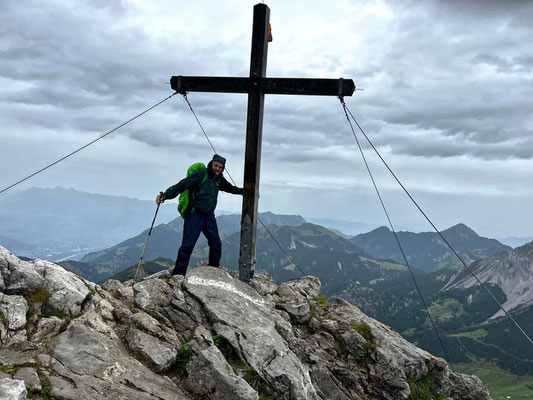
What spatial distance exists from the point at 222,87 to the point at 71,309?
920 cm

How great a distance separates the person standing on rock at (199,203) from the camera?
1341cm

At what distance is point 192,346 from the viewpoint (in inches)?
377

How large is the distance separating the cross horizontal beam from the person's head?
2.67 meters

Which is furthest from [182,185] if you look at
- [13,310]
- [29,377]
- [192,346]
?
[29,377]

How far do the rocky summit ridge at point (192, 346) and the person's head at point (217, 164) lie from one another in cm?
367

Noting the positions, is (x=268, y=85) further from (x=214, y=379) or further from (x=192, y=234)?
(x=214, y=379)

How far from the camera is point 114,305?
1076 centimetres

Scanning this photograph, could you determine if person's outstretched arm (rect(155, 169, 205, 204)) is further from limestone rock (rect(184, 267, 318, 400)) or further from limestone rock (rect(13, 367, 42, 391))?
limestone rock (rect(13, 367, 42, 391))

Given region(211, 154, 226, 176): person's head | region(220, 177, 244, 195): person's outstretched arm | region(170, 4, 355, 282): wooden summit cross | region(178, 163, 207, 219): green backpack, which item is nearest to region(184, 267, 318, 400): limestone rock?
region(170, 4, 355, 282): wooden summit cross

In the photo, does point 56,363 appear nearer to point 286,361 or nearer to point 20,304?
point 20,304

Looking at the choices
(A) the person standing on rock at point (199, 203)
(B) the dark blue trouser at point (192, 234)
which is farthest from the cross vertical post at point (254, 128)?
(B) the dark blue trouser at point (192, 234)

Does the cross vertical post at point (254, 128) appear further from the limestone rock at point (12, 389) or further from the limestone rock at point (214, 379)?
the limestone rock at point (12, 389)

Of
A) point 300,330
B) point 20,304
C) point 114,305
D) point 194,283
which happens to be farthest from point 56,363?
point 300,330

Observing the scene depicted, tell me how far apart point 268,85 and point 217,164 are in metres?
3.51
